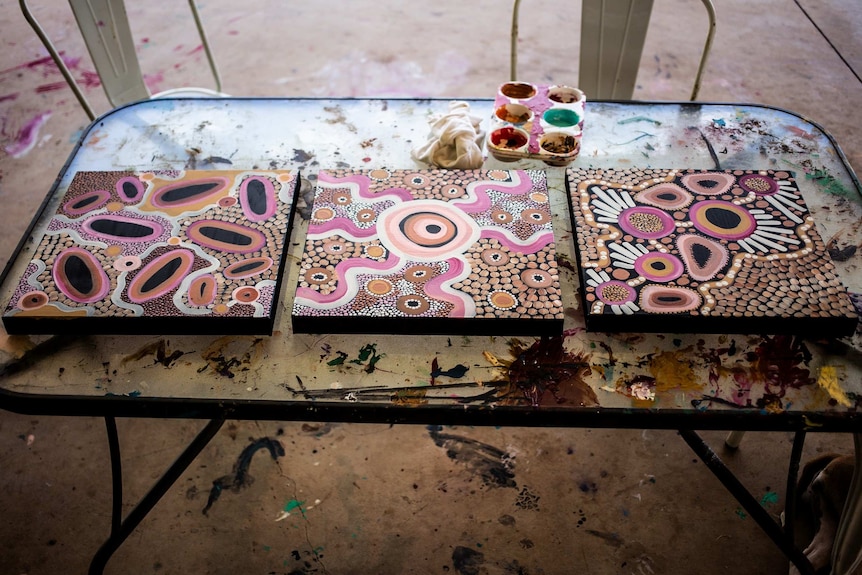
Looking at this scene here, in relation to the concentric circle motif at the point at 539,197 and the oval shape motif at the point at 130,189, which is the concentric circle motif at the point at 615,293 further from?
the oval shape motif at the point at 130,189

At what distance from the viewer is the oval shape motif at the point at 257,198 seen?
1289 millimetres

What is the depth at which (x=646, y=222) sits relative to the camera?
124 centimetres

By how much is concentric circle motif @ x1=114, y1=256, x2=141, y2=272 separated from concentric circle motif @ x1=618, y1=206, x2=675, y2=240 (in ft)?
2.74

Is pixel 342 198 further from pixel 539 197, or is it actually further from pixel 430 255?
pixel 539 197

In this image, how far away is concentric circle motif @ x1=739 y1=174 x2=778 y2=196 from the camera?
4.28 ft

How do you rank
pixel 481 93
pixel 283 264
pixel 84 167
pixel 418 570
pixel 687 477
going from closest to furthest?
pixel 283 264 < pixel 84 167 < pixel 418 570 < pixel 687 477 < pixel 481 93

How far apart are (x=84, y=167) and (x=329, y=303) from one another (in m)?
0.74

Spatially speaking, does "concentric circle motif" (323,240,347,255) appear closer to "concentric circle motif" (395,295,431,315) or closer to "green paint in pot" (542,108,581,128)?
"concentric circle motif" (395,295,431,315)

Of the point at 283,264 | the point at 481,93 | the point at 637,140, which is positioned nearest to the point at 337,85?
the point at 481,93

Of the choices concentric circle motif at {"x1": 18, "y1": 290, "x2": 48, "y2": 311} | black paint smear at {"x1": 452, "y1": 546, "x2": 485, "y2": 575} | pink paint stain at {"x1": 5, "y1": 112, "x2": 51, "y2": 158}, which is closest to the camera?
concentric circle motif at {"x1": 18, "y1": 290, "x2": 48, "y2": 311}

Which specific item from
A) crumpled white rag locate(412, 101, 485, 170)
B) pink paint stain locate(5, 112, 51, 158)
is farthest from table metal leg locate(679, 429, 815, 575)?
pink paint stain locate(5, 112, 51, 158)

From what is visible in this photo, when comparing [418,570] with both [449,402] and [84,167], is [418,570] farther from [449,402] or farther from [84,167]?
[84,167]

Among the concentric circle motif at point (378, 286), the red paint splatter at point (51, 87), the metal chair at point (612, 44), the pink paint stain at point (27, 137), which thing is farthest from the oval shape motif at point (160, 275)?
the red paint splatter at point (51, 87)

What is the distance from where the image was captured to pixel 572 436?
186cm
